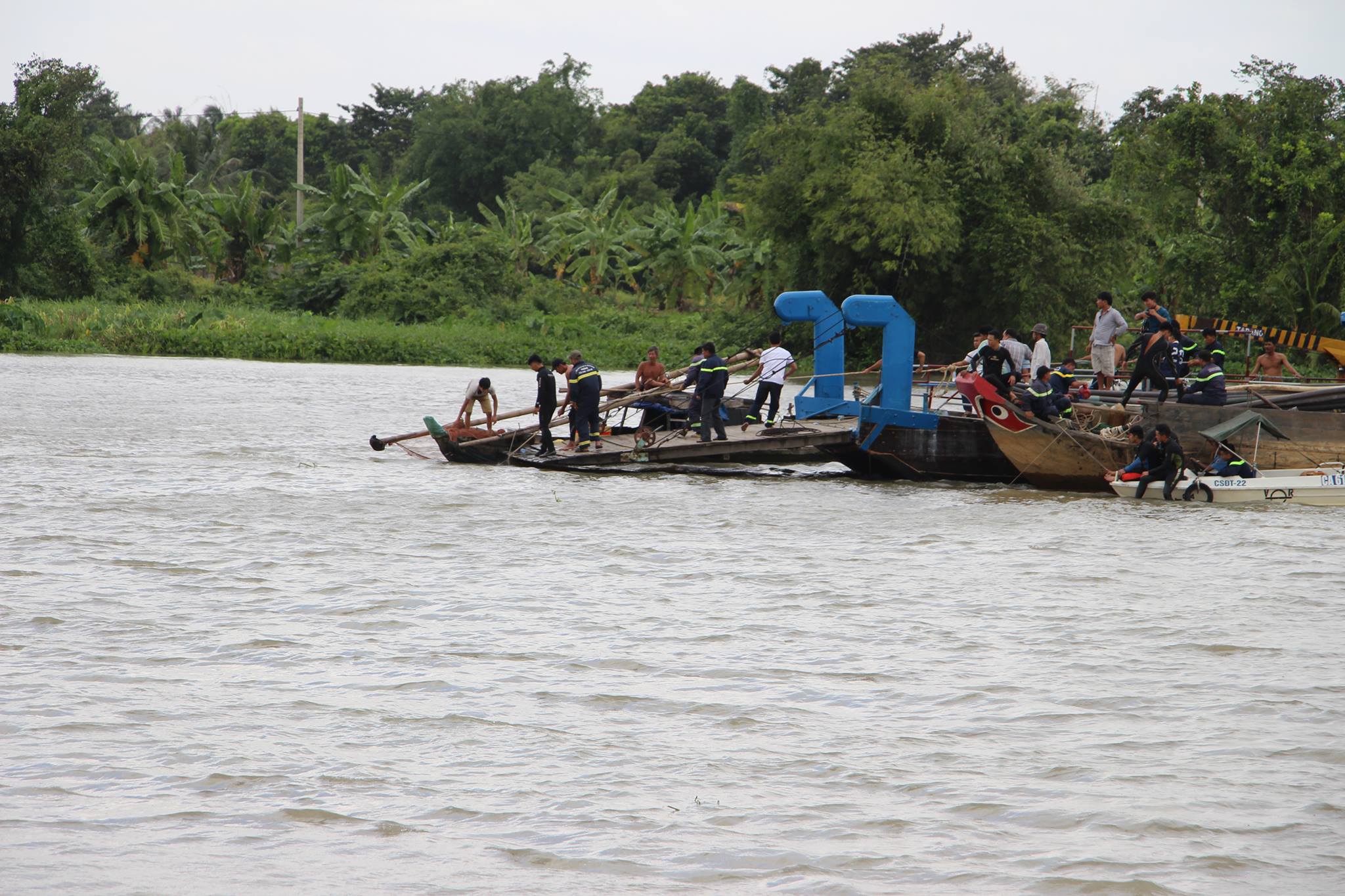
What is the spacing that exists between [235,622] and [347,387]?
2643cm

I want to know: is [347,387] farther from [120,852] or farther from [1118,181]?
[120,852]

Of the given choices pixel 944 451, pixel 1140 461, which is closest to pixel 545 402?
pixel 944 451

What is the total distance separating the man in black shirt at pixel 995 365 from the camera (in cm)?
1678

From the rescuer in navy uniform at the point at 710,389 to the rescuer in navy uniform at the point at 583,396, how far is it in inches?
54.7

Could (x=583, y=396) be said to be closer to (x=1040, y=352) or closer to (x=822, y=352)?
(x=822, y=352)

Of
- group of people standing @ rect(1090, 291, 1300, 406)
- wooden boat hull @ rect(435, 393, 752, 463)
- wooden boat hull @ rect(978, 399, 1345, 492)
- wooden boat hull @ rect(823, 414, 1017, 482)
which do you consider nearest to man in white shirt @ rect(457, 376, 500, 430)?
wooden boat hull @ rect(435, 393, 752, 463)

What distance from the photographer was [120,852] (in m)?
5.46

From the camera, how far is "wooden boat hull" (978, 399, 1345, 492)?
16.6 metres

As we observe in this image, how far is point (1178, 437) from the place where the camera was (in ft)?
54.8

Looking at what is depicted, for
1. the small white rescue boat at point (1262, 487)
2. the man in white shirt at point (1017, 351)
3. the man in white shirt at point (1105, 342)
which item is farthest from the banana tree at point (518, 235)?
the small white rescue boat at point (1262, 487)

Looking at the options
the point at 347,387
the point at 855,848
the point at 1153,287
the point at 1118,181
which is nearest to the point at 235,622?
the point at 855,848

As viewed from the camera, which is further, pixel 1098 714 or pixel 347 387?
pixel 347 387

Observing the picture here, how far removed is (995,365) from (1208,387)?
8.43ft

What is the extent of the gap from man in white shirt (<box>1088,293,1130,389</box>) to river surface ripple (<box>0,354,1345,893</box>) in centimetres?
388
